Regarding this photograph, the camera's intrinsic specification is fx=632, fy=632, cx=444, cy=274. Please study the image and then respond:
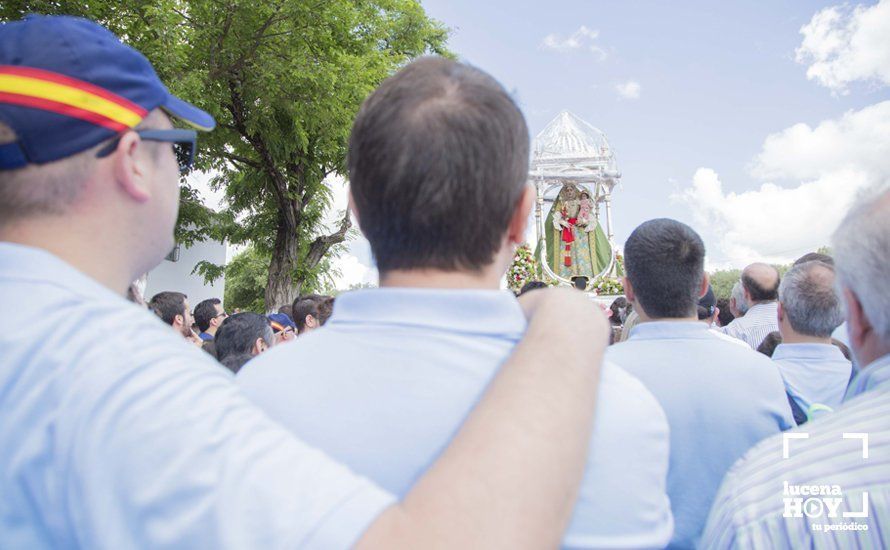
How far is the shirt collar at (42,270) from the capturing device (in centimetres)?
100

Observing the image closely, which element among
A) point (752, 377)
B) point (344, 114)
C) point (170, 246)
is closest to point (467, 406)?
point (170, 246)

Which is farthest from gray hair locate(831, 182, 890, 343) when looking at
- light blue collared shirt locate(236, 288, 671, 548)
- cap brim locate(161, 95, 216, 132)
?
cap brim locate(161, 95, 216, 132)

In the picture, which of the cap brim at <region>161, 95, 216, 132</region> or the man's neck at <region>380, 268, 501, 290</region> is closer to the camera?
the man's neck at <region>380, 268, 501, 290</region>

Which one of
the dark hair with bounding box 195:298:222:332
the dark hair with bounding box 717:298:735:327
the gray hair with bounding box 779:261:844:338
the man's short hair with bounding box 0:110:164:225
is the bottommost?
the dark hair with bounding box 717:298:735:327

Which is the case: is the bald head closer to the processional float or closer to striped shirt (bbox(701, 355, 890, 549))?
striped shirt (bbox(701, 355, 890, 549))

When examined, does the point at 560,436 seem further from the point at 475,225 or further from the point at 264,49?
the point at 264,49

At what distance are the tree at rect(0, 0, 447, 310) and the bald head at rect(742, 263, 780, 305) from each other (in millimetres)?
8981

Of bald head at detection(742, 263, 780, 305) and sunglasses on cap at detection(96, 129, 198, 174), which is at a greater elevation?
sunglasses on cap at detection(96, 129, 198, 174)

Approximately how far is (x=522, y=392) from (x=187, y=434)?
0.42 m

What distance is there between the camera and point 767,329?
4.71 metres

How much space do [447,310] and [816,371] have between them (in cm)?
279

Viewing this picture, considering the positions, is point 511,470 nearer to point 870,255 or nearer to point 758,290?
point 870,255

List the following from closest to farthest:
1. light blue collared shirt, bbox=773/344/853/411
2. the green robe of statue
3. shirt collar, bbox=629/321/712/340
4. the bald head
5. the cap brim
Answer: the cap brim → shirt collar, bbox=629/321/712/340 → light blue collared shirt, bbox=773/344/853/411 → the bald head → the green robe of statue

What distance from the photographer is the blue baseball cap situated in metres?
1.09
